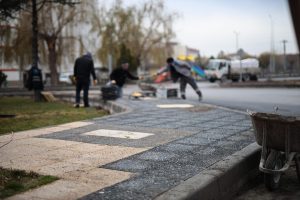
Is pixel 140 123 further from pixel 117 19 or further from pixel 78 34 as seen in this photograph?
pixel 117 19

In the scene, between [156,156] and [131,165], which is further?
[156,156]

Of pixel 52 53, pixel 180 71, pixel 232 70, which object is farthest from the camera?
pixel 232 70

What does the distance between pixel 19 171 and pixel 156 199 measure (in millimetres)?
1955

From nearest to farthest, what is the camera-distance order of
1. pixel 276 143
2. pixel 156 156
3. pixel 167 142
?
pixel 276 143
pixel 156 156
pixel 167 142

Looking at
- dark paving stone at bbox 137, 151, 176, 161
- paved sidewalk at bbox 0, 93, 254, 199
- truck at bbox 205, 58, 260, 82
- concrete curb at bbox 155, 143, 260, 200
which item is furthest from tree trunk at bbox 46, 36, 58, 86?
concrete curb at bbox 155, 143, 260, 200

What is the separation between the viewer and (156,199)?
170 inches

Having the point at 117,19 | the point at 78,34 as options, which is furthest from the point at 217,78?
the point at 78,34

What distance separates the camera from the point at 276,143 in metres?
5.71

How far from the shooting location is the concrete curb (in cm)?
454

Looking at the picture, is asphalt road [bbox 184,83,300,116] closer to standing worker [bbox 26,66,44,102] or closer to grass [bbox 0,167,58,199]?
grass [bbox 0,167,58,199]

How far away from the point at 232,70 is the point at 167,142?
44.6 m

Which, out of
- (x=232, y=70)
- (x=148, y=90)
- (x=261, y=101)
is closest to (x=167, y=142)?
(x=261, y=101)

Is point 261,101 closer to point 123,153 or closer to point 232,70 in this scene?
point 123,153

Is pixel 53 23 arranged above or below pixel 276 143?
above
